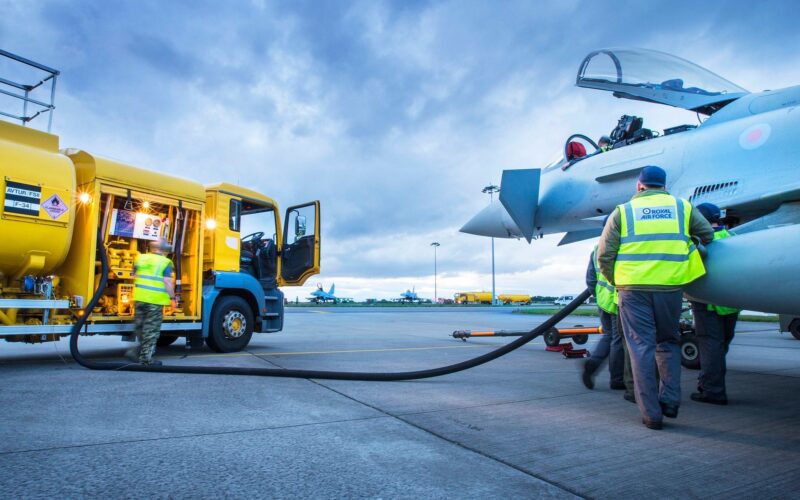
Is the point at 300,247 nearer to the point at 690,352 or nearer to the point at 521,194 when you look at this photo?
the point at 521,194

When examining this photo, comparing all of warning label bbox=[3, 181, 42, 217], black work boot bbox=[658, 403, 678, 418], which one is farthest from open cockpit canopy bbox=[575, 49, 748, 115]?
warning label bbox=[3, 181, 42, 217]

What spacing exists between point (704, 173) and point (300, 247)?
6263 mm

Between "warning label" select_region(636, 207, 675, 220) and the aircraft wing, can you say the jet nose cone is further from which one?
"warning label" select_region(636, 207, 675, 220)

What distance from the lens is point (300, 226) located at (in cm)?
819

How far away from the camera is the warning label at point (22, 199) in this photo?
4.98 metres

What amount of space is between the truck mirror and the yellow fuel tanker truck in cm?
2

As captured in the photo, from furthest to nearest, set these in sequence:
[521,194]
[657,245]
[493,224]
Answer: [493,224] → [521,194] → [657,245]

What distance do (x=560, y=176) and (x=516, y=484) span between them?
6.94 metres

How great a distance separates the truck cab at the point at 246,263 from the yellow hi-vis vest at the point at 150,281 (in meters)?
1.26

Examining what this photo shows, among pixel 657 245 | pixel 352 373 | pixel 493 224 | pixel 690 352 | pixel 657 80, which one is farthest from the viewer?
pixel 493 224

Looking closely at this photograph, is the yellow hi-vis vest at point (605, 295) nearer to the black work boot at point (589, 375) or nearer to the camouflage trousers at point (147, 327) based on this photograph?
the black work boot at point (589, 375)

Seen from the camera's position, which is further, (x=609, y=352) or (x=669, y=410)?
(x=609, y=352)

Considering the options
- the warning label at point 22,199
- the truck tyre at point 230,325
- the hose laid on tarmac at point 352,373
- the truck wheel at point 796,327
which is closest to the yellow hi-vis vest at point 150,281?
the hose laid on tarmac at point 352,373

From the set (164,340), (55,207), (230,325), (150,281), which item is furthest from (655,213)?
(164,340)
